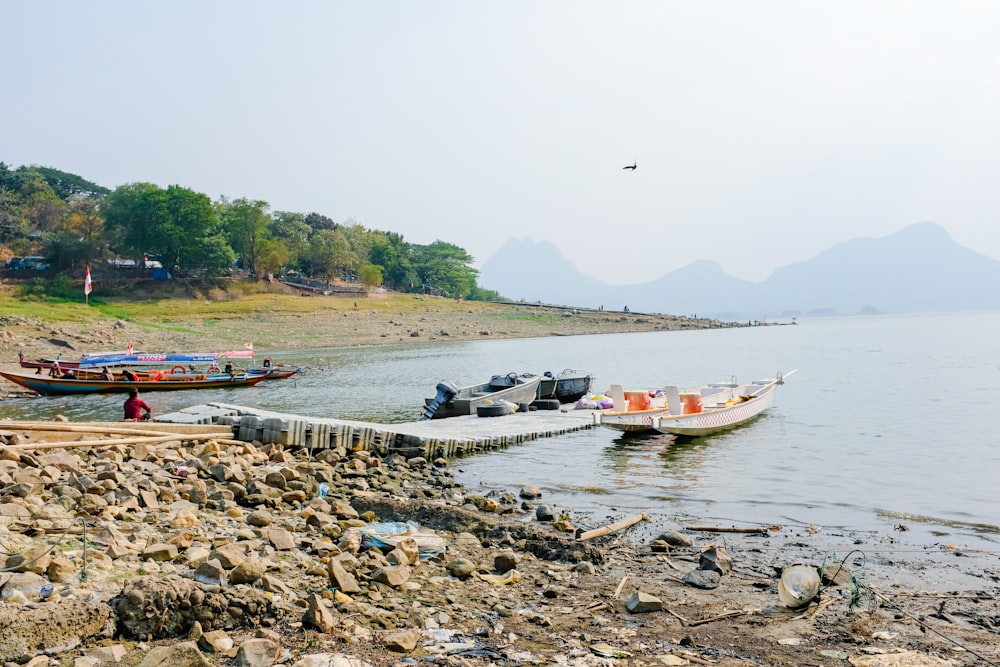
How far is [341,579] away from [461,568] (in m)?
1.57

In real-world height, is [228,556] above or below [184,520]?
above

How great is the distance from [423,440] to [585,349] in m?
50.7

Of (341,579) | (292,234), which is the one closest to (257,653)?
(341,579)

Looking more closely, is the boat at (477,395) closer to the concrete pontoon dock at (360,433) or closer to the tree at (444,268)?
the concrete pontoon dock at (360,433)

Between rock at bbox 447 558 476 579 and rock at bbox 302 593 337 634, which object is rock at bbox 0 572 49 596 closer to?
rock at bbox 302 593 337 634

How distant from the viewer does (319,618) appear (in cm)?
619

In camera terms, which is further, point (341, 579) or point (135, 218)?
point (135, 218)

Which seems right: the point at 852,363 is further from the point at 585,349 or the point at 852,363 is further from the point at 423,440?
the point at 423,440

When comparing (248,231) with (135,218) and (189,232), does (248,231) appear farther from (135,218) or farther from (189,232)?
(135,218)

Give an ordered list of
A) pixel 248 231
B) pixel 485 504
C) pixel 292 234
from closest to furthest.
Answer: pixel 485 504 < pixel 248 231 < pixel 292 234

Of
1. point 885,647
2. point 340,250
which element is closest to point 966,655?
point 885,647

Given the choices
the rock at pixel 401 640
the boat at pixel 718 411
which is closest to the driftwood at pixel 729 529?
the rock at pixel 401 640

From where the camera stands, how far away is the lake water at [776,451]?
495 inches

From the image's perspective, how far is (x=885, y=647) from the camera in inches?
260
